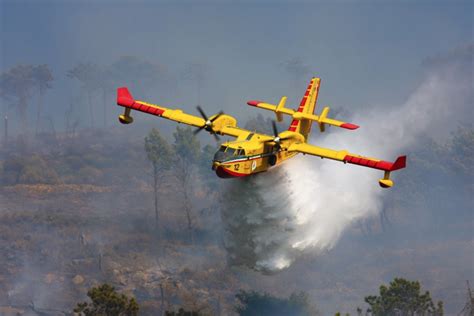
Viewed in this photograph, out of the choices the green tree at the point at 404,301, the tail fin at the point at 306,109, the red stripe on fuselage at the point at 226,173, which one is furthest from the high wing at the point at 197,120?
the green tree at the point at 404,301

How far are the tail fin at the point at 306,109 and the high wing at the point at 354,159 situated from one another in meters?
3.97

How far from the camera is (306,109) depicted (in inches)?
2334

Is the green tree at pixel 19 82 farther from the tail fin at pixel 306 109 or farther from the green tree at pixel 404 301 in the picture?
the green tree at pixel 404 301

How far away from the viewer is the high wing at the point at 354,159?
157ft

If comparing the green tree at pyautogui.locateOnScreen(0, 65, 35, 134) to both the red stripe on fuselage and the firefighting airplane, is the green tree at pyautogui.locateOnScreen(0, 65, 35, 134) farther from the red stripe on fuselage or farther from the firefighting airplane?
the red stripe on fuselage

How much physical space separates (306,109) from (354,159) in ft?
33.9

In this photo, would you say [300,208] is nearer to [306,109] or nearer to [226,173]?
[306,109]

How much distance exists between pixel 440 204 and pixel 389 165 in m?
63.3

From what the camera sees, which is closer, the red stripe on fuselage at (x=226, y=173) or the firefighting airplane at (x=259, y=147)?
the red stripe on fuselage at (x=226, y=173)

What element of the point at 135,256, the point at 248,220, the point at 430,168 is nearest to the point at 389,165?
the point at 248,220

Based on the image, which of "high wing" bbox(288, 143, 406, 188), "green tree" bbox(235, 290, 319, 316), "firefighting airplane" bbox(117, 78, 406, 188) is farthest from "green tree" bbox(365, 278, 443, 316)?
"high wing" bbox(288, 143, 406, 188)

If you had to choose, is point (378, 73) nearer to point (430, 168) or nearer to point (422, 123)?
point (422, 123)

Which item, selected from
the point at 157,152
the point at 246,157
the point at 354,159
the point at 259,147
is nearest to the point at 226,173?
the point at 246,157

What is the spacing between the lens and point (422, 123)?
115312 millimetres
